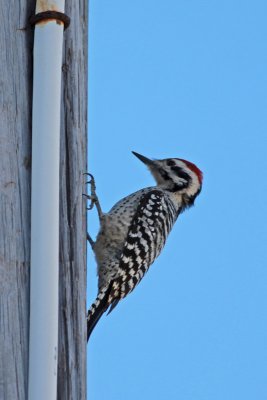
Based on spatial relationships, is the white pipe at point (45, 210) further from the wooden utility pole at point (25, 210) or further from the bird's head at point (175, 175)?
the bird's head at point (175, 175)

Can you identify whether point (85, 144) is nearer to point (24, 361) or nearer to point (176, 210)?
point (24, 361)

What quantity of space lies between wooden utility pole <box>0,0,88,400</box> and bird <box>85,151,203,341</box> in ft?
6.67

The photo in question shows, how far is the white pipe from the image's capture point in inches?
86.2

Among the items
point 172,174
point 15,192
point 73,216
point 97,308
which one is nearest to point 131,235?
point 97,308

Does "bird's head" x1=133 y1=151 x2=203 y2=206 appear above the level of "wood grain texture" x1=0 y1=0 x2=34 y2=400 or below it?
above

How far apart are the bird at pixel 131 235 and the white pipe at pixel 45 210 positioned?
223 centimetres

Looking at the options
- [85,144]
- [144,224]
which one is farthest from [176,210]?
[85,144]

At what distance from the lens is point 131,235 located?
5.49 metres

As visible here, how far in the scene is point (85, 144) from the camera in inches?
108

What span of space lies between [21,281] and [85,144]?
0.64 m

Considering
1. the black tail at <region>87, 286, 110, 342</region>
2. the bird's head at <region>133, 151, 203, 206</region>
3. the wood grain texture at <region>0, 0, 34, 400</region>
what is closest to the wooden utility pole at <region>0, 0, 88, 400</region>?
the wood grain texture at <region>0, 0, 34, 400</region>

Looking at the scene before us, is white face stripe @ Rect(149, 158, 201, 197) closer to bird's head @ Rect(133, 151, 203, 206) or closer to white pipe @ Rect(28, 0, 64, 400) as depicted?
bird's head @ Rect(133, 151, 203, 206)

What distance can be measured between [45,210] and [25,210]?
0.10 meters

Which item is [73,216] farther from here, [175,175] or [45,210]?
[175,175]
